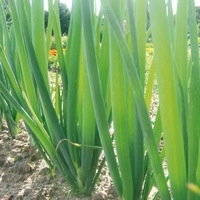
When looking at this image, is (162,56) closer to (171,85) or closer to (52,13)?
(171,85)

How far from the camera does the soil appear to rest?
3.27 feet

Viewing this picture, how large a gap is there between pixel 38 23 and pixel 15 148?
56 cm

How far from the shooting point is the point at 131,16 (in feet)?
1.82

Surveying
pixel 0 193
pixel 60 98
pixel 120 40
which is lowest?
pixel 0 193

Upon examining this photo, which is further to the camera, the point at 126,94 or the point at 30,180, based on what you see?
the point at 30,180

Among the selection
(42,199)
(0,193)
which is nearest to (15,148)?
(0,193)

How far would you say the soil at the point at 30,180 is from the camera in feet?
3.27

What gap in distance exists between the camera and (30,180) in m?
1.10

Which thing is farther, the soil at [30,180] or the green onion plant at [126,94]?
the soil at [30,180]

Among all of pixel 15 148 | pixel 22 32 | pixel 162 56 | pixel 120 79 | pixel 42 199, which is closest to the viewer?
pixel 162 56

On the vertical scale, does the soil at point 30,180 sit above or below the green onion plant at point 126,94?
below

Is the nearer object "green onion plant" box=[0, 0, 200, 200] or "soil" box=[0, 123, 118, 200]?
"green onion plant" box=[0, 0, 200, 200]

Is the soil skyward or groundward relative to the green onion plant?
groundward

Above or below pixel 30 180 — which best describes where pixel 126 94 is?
above
